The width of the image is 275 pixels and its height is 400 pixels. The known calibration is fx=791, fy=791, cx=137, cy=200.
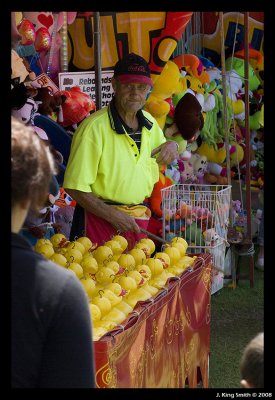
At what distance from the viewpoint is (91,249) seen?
352cm

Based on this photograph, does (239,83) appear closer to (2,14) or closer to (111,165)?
(111,165)

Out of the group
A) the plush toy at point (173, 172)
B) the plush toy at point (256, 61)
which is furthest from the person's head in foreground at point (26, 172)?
the plush toy at point (256, 61)

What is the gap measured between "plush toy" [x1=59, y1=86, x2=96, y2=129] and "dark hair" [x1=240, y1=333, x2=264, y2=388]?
129 inches

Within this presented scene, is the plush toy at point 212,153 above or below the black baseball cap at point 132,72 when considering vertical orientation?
below

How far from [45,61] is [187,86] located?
1.66 m

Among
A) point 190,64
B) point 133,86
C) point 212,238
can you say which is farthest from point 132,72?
point 190,64

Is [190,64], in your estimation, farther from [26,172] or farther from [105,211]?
[26,172]

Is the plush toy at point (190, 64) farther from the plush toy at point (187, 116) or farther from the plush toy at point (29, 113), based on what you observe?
the plush toy at point (29, 113)

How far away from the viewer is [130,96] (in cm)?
400

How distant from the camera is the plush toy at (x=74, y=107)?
5070 millimetres

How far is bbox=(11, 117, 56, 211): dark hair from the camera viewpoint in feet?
5.54

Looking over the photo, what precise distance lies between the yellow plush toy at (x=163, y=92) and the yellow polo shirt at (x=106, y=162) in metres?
1.86

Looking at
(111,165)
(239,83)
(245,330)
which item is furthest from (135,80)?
(239,83)

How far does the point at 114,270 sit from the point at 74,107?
2074 millimetres
